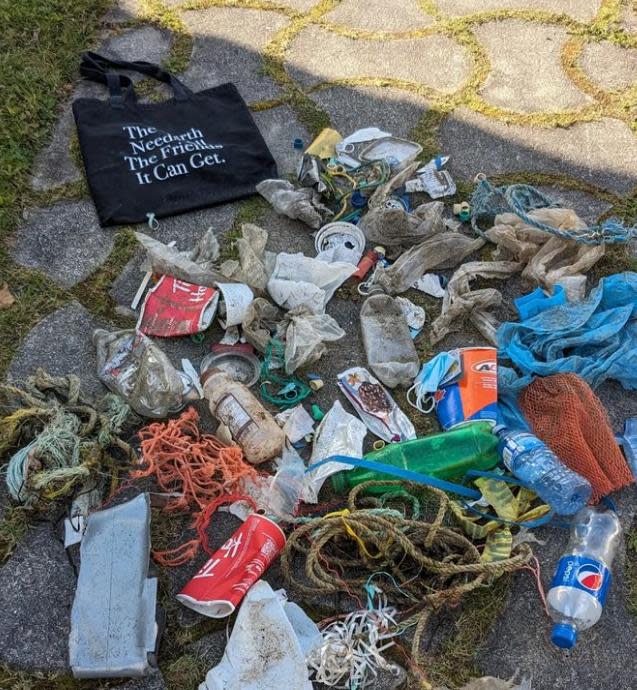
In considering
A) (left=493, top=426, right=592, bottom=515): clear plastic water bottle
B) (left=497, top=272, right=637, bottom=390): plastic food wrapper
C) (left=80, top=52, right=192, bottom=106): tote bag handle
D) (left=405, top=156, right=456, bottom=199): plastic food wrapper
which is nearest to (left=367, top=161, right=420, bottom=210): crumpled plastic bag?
(left=405, top=156, right=456, bottom=199): plastic food wrapper

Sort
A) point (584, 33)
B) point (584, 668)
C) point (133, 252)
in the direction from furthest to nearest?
point (584, 33)
point (133, 252)
point (584, 668)

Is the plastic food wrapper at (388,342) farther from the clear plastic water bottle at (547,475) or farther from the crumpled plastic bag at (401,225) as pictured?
the clear plastic water bottle at (547,475)

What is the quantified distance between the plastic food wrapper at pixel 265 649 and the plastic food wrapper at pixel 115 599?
0.25 m

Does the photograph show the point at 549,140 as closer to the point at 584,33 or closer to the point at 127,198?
the point at 584,33

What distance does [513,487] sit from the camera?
8.95ft

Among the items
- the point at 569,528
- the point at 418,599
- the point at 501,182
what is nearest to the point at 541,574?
the point at 569,528

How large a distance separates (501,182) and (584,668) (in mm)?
2408

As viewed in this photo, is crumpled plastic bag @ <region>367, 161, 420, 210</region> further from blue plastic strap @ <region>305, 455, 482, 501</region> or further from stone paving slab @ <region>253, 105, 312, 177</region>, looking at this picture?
blue plastic strap @ <region>305, 455, 482, 501</region>

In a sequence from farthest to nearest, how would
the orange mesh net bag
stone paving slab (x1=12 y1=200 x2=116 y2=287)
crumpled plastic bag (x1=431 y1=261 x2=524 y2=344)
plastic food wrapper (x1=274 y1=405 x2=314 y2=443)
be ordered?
stone paving slab (x1=12 y1=200 x2=116 y2=287), crumpled plastic bag (x1=431 y1=261 x2=524 y2=344), plastic food wrapper (x1=274 y1=405 x2=314 y2=443), the orange mesh net bag

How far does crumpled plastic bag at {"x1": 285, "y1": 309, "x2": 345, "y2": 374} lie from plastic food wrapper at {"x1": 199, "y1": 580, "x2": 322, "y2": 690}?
0.96 meters

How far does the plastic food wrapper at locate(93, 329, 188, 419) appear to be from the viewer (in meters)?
2.75

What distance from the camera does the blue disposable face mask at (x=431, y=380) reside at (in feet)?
9.71

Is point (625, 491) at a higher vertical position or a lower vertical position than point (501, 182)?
lower

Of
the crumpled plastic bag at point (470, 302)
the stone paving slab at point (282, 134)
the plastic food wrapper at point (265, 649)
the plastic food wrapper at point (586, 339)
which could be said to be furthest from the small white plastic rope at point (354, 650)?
the stone paving slab at point (282, 134)
